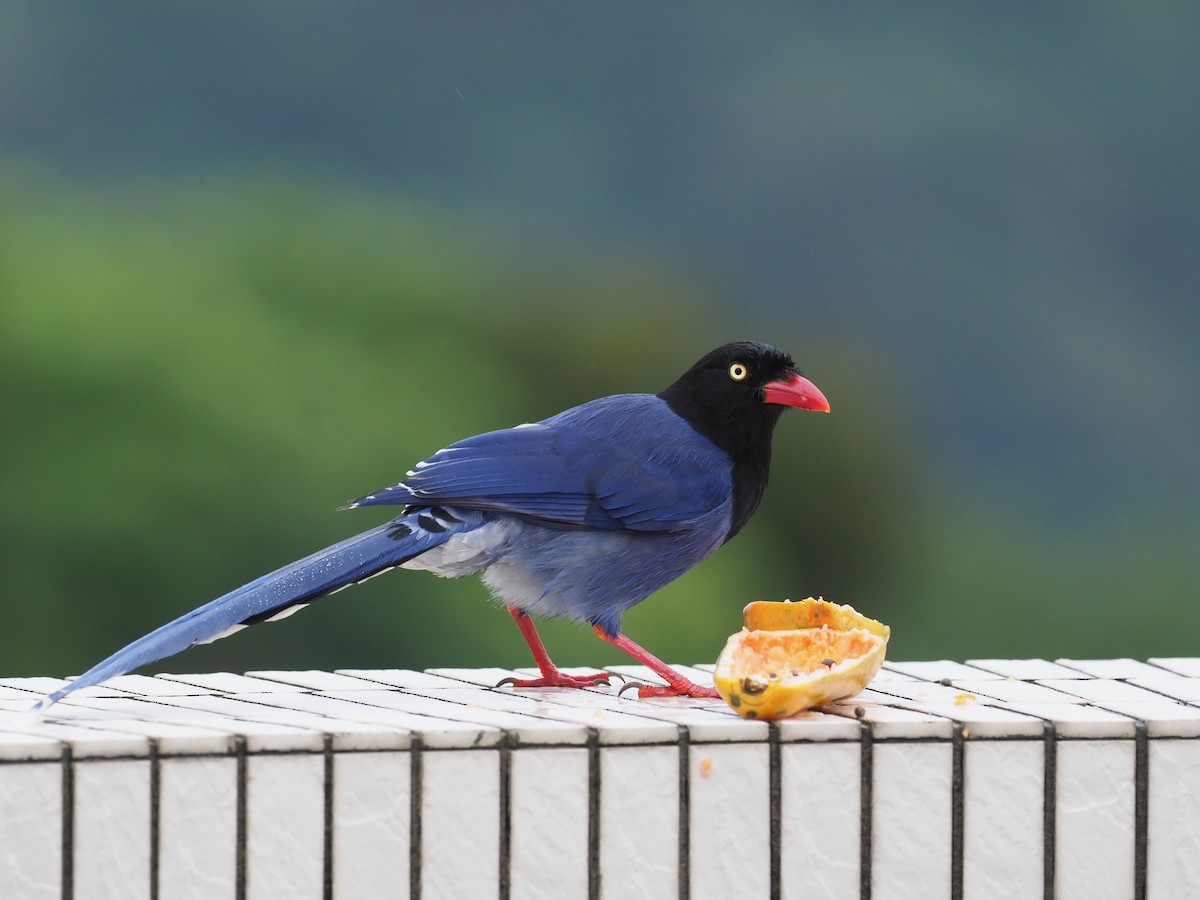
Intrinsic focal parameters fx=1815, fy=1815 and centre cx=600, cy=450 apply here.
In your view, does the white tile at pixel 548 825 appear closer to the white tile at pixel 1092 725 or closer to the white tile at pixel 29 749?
the white tile at pixel 29 749

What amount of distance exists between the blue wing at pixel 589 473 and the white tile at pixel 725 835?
50.6 inches

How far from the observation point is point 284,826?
3074 mm

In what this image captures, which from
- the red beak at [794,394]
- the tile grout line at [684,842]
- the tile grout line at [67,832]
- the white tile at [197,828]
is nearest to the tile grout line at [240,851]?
the white tile at [197,828]

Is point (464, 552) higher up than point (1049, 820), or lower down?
higher up

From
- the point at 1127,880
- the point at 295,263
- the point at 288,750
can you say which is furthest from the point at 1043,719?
the point at 295,263

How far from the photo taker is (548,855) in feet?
10.3

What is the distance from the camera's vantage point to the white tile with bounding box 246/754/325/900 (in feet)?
10.0

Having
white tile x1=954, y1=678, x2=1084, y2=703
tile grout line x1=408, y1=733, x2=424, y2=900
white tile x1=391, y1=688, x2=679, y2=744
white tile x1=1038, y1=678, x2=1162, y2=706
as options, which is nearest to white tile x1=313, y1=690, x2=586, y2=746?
white tile x1=391, y1=688, x2=679, y2=744

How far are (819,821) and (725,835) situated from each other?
17cm

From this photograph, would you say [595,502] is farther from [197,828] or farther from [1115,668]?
[197,828]

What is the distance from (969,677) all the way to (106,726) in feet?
6.52

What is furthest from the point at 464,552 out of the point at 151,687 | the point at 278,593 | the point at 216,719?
the point at 216,719

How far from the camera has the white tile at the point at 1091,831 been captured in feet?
10.7

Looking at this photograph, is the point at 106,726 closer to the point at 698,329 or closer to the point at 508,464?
the point at 508,464
